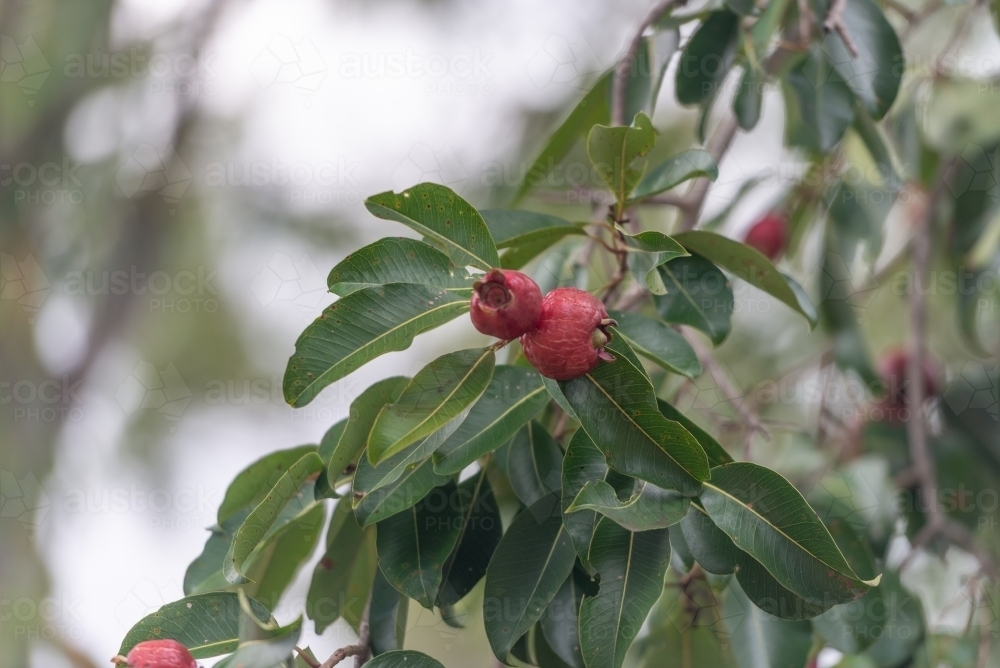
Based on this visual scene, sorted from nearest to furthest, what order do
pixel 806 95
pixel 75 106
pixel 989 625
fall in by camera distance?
pixel 806 95, pixel 989 625, pixel 75 106

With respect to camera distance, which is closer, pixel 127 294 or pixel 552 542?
pixel 552 542

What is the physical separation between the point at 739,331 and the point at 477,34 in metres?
1.15

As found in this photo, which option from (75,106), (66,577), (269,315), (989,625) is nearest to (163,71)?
(75,106)

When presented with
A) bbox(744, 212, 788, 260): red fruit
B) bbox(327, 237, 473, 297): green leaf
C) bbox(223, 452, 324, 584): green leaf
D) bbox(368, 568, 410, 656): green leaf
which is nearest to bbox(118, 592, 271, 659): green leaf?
bbox(223, 452, 324, 584): green leaf

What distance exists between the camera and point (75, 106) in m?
2.33

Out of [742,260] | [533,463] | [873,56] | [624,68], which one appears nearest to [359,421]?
[533,463]

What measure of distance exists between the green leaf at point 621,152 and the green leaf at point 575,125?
353 millimetres

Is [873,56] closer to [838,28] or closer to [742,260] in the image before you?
[838,28]

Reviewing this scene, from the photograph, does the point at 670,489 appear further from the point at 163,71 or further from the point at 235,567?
the point at 163,71

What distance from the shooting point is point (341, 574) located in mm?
804

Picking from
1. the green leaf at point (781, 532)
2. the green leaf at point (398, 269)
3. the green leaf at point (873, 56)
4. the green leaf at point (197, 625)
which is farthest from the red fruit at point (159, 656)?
the green leaf at point (873, 56)

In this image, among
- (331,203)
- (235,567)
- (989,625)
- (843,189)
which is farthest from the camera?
(331,203)

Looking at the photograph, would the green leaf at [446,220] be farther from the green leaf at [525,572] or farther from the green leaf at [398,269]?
the green leaf at [525,572]

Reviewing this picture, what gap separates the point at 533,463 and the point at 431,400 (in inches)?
7.3
